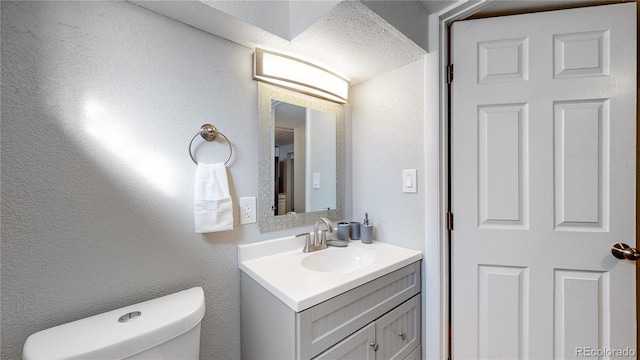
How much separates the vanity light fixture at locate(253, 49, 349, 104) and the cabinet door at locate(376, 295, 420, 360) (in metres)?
1.17

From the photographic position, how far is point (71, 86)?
768 mm

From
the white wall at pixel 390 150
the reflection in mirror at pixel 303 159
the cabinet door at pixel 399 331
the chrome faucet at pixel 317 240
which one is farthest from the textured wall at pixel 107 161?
the white wall at pixel 390 150

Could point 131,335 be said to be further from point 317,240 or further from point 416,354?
point 416,354

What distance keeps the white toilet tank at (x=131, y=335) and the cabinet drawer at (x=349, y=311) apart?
370 mm

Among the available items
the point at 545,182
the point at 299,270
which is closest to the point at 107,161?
the point at 299,270

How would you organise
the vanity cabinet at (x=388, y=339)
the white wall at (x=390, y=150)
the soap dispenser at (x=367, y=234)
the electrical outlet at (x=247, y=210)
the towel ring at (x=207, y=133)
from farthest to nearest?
the soap dispenser at (x=367, y=234) < the white wall at (x=390, y=150) < the electrical outlet at (x=247, y=210) < the towel ring at (x=207, y=133) < the vanity cabinet at (x=388, y=339)

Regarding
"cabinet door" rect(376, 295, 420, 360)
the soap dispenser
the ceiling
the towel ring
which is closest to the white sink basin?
the soap dispenser

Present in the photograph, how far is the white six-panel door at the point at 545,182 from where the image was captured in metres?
0.98

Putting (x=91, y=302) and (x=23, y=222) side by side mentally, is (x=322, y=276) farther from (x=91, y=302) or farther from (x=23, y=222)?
(x=23, y=222)

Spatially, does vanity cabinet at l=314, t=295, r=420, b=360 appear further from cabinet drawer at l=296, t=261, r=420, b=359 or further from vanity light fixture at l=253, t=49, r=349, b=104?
vanity light fixture at l=253, t=49, r=349, b=104

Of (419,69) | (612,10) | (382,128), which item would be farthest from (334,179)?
Answer: (612,10)

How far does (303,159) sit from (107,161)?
86 centimetres

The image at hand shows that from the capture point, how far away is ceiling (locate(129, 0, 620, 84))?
0.92 m

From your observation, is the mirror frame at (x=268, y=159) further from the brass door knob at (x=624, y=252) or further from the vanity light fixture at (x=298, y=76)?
the brass door knob at (x=624, y=252)
